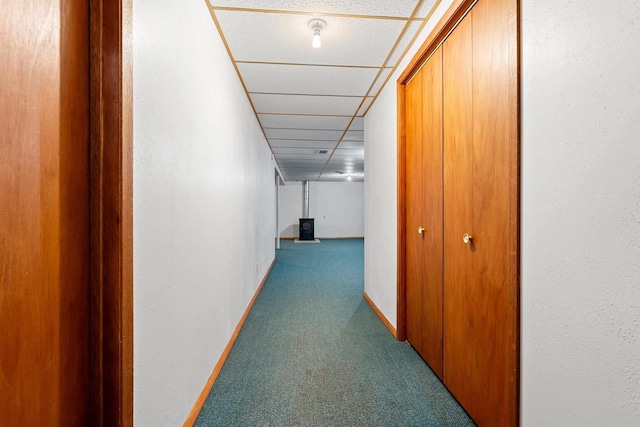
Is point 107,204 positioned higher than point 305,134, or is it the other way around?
point 305,134

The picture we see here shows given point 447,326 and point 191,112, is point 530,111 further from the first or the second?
point 191,112

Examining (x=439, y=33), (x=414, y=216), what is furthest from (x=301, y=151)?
(x=439, y=33)

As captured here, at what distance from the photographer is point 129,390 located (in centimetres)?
85

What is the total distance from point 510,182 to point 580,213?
305mm

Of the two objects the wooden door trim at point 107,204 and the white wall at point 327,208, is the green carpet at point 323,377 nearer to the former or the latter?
the wooden door trim at point 107,204

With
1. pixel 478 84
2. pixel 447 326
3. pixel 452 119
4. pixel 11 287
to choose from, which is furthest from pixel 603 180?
pixel 11 287

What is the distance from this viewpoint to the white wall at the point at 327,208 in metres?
10.4

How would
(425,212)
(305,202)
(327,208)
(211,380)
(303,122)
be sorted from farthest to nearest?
(327,208) → (305,202) → (303,122) → (425,212) → (211,380)

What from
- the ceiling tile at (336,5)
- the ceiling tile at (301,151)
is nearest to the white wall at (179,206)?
the ceiling tile at (336,5)

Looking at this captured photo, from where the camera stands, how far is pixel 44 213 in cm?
66

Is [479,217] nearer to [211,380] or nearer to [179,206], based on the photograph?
[179,206]

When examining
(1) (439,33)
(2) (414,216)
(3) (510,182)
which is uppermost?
(1) (439,33)

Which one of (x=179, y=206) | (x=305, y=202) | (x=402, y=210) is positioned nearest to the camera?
(x=179, y=206)

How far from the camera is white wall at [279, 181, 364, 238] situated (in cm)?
1039
